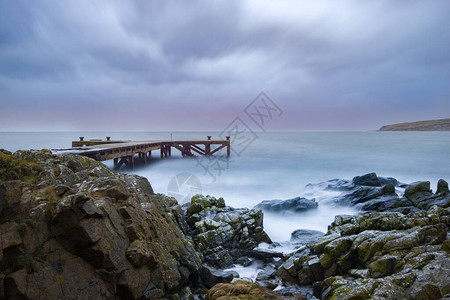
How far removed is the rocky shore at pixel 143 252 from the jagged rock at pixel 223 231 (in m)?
0.07

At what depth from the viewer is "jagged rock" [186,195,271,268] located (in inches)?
360

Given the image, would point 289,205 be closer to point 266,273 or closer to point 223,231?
point 223,231

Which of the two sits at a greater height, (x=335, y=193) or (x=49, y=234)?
(x=49, y=234)

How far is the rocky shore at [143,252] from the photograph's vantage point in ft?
13.6

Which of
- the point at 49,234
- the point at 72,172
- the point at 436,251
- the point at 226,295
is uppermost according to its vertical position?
the point at 72,172

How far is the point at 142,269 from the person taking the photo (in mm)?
5125

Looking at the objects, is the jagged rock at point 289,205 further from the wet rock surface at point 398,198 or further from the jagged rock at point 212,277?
the jagged rock at point 212,277

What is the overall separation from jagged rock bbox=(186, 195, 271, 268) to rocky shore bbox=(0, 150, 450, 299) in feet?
0.22

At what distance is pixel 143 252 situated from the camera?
5.11m

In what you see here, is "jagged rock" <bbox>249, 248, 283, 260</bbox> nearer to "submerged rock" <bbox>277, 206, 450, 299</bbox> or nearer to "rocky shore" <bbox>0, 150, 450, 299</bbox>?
"rocky shore" <bbox>0, 150, 450, 299</bbox>

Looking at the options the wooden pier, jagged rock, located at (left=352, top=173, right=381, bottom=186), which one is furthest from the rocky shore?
the wooden pier

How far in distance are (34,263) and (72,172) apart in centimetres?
287

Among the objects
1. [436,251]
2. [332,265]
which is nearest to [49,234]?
[332,265]

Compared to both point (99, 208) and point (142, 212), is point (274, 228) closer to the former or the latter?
point (142, 212)
